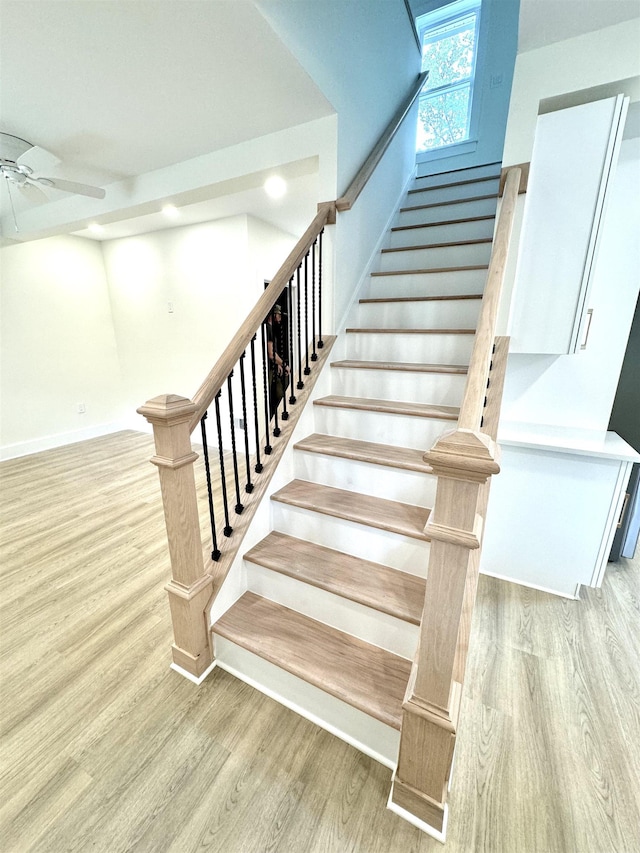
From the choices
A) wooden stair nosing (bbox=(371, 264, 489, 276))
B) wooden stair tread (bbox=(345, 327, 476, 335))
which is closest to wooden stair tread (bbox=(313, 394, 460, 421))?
wooden stair tread (bbox=(345, 327, 476, 335))

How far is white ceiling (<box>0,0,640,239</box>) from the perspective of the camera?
136cm

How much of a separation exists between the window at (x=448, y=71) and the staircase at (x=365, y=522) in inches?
97.8

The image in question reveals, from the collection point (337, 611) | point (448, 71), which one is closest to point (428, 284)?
point (337, 611)

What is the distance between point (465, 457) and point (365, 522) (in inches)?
32.6

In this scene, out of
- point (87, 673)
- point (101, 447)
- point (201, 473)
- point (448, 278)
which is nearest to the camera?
point (87, 673)

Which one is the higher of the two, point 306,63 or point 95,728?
point 306,63

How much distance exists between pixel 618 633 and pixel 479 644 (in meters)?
0.74

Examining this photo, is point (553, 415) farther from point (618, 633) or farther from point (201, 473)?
point (201, 473)

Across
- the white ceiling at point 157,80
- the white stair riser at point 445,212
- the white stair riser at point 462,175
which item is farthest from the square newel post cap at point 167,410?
the white stair riser at point 462,175

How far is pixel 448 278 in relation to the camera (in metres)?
2.35

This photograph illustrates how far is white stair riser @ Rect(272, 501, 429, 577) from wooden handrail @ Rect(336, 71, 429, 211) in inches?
Answer: 71.0

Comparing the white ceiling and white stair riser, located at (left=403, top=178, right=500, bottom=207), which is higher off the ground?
white stair riser, located at (left=403, top=178, right=500, bottom=207)

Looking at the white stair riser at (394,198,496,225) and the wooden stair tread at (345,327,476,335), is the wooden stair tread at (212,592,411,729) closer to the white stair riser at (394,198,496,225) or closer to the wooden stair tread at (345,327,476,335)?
the wooden stair tread at (345,327,476,335)

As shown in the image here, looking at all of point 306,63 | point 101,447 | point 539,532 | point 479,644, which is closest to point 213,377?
point 306,63
